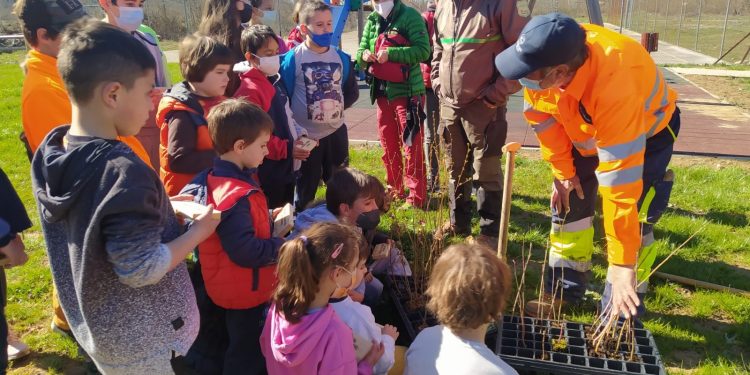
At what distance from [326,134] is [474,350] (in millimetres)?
2710

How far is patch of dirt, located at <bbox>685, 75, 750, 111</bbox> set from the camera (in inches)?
409

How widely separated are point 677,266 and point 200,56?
346 centimetres

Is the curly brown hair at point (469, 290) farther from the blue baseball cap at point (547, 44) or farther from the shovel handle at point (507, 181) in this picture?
the blue baseball cap at point (547, 44)

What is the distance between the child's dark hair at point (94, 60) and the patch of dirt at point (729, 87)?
1046 centimetres

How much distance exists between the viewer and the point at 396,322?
3336 millimetres

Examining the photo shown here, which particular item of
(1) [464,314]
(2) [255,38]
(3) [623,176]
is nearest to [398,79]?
(2) [255,38]

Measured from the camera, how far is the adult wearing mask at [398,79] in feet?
15.9

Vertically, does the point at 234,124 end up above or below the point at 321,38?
below

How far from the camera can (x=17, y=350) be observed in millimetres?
3148

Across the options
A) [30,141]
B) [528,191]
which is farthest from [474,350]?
[528,191]

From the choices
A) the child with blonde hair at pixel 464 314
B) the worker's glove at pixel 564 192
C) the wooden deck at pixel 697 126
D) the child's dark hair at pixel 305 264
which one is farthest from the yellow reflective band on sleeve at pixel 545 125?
the wooden deck at pixel 697 126

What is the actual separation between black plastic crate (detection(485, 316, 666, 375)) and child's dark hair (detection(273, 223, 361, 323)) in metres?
1.08

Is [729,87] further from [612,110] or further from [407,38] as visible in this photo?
[612,110]

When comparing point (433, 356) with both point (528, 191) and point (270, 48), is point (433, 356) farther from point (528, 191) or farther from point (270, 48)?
point (528, 191)
